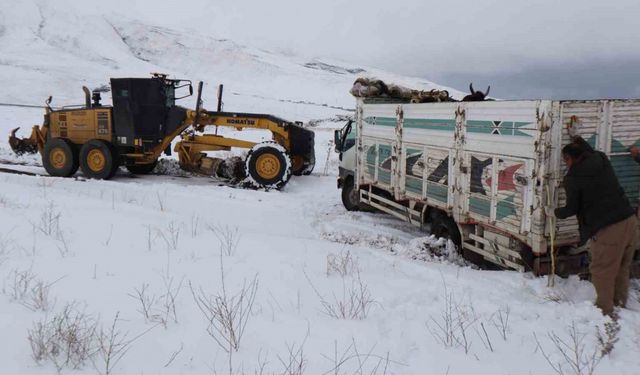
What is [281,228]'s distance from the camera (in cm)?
887

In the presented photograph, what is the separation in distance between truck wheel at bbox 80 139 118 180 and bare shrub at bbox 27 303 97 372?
1021 cm

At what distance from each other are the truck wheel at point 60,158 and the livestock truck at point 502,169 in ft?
30.5

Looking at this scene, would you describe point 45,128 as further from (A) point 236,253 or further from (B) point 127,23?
(B) point 127,23

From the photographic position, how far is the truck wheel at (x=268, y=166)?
41.3ft

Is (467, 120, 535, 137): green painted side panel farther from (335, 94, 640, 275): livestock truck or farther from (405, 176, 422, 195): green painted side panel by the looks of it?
(405, 176, 422, 195): green painted side panel

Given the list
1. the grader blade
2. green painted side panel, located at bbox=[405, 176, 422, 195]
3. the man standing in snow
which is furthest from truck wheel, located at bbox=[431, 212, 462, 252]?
the grader blade

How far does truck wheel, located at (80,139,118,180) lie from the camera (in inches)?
519

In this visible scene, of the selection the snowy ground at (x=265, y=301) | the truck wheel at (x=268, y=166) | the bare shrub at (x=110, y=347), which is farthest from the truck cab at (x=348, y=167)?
the bare shrub at (x=110, y=347)

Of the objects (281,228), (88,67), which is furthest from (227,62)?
(281,228)

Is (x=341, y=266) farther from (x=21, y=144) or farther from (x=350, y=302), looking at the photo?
(x=21, y=144)

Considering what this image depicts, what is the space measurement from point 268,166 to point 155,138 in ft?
10.8

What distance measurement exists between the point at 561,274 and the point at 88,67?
200 feet

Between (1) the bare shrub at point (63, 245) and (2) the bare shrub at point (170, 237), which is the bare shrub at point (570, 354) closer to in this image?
(2) the bare shrub at point (170, 237)

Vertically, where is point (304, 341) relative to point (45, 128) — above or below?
below
